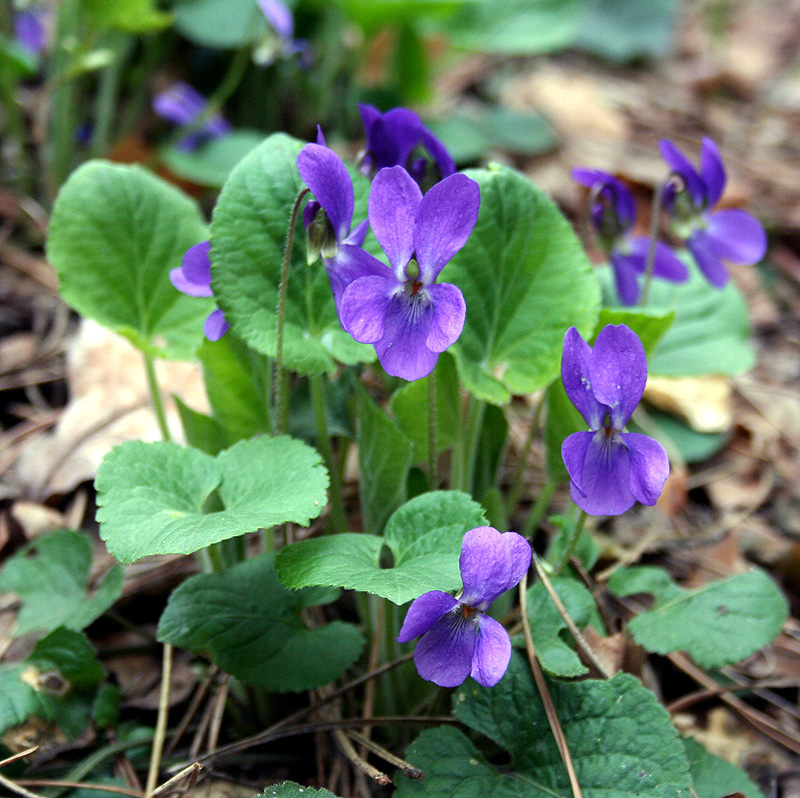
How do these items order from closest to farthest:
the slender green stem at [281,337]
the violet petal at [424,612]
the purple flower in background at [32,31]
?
1. the violet petal at [424,612]
2. the slender green stem at [281,337]
3. the purple flower in background at [32,31]

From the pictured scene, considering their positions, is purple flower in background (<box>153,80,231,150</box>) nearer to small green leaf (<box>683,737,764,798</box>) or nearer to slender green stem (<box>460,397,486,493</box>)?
slender green stem (<box>460,397,486,493</box>)

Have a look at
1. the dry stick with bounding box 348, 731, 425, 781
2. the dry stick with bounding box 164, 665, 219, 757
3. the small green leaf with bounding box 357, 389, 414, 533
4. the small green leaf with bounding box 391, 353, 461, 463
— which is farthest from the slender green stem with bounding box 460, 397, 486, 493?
the dry stick with bounding box 164, 665, 219, 757

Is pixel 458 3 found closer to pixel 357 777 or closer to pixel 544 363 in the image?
pixel 544 363

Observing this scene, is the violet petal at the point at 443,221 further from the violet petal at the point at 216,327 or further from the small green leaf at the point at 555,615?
the small green leaf at the point at 555,615

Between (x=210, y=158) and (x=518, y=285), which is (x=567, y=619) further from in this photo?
(x=210, y=158)

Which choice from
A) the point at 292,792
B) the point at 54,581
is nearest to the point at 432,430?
the point at 292,792

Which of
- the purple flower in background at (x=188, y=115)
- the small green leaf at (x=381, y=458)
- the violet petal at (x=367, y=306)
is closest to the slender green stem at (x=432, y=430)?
the small green leaf at (x=381, y=458)
